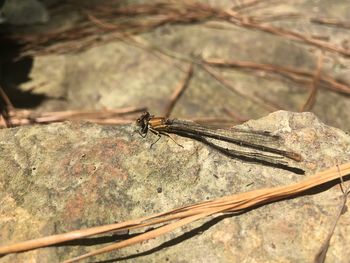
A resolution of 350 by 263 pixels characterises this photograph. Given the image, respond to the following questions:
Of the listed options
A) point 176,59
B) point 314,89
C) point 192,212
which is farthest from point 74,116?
point 314,89

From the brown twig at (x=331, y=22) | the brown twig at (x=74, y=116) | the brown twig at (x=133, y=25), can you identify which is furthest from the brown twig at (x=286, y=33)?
the brown twig at (x=74, y=116)

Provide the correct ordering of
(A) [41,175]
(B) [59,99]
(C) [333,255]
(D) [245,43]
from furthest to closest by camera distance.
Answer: (D) [245,43]
(B) [59,99]
(A) [41,175]
(C) [333,255]

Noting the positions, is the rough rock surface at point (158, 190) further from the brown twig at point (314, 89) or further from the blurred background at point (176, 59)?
the brown twig at point (314, 89)

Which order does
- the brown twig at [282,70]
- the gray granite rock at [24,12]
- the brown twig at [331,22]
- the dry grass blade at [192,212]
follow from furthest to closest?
1. the brown twig at [331,22]
2. the gray granite rock at [24,12]
3. the brown twig at [282,70]
4. the dry grass blade at [192,212]

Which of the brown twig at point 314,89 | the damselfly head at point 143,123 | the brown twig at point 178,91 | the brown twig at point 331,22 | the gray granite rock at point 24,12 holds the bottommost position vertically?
the brown twig at point 178,91

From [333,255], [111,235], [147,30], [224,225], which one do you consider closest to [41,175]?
[111,235]

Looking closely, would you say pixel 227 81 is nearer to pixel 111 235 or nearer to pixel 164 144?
pixel 164 144

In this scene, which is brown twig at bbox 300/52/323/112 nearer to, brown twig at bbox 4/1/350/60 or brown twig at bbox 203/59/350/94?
brown twig at bbox 203/59/350/94
